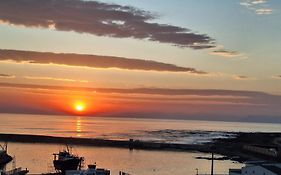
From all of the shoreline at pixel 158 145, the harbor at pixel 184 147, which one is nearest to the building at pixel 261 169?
the harbor at pixel 184 147

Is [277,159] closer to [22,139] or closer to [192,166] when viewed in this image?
[192,166]

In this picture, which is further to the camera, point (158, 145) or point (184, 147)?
point (158, 145)

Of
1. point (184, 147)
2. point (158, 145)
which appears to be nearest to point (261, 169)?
point (184, 147)

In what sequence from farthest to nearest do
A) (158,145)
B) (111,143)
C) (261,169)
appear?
(111,143) → (158,145) → (261,169)

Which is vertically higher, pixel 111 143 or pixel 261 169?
pixel 261 169

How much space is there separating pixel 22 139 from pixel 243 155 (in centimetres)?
5432

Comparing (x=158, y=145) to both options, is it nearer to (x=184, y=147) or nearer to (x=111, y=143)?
(x=184, y=147)

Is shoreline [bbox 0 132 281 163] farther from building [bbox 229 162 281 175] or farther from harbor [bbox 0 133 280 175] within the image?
building [bbox 229 162 281 175]

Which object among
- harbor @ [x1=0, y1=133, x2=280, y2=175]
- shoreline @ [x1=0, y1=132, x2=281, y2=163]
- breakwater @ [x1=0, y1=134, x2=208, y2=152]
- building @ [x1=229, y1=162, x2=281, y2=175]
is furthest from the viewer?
breakwater @ [x1=0, y1=134, x2=208, y2=152]

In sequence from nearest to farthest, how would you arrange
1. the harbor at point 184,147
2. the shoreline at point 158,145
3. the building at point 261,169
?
the building at point 261,169 → the harbor at point 184,147 → the shoreline at point 158,145

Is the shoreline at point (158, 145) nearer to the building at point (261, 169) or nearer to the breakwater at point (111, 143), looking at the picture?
the breakwater at point (111, 143)

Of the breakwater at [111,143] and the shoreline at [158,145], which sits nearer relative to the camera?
the shoreline at [158,145]

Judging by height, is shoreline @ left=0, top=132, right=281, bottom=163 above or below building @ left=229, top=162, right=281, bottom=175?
below

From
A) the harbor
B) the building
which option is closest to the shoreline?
the harbor
